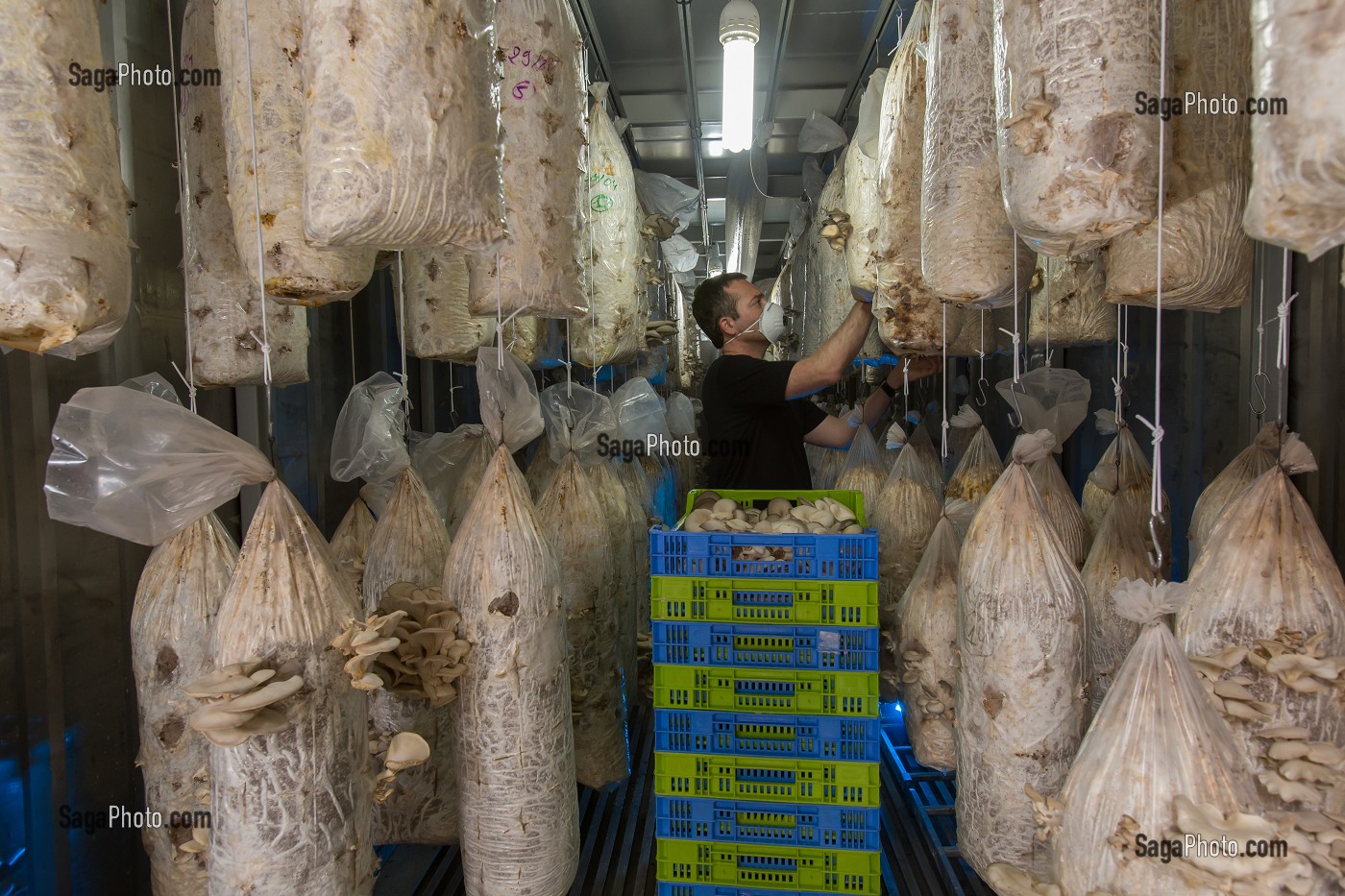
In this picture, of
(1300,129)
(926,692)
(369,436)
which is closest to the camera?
(1300,129)

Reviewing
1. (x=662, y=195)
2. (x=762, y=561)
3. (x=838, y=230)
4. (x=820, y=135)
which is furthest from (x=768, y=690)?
(x=662, y=195)

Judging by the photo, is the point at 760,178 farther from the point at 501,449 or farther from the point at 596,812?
the point at 596,812

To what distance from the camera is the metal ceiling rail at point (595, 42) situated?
10.9ft

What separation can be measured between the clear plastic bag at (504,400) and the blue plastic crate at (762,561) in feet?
1.57

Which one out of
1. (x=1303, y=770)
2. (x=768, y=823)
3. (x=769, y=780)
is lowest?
(x=768, y=823)

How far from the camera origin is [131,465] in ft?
4.97

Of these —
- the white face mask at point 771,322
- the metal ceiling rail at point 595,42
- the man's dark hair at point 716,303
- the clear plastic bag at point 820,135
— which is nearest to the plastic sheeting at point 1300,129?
the white face mask at point 771,322

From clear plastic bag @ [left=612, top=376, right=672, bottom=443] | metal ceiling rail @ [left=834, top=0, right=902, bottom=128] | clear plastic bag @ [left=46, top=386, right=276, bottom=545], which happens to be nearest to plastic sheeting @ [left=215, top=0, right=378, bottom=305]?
clear plastic bag @ [left=46, top=386, right=276, bottom=545]

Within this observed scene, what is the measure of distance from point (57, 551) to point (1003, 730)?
253 centimetres

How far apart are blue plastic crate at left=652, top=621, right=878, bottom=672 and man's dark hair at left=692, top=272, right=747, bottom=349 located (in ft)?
5.31

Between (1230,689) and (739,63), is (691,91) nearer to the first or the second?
(739,63)

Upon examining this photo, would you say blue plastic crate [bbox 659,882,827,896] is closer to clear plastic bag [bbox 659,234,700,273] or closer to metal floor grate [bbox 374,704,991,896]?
metal floor grate [bbox 374,704,991,896]

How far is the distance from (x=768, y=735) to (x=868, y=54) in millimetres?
3309

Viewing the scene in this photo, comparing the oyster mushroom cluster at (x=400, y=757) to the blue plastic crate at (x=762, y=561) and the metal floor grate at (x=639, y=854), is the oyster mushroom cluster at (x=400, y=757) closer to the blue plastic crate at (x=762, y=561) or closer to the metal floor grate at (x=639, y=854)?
the blue plastic crate at (x=762, y=561)
